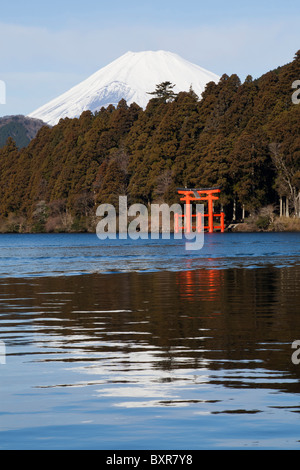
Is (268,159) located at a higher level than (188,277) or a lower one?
higher

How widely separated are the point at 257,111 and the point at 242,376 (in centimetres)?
8735

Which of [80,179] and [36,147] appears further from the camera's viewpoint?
[36,147]

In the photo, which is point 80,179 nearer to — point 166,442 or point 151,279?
point 151,279

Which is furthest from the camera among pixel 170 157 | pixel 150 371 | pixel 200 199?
pixel 170 157

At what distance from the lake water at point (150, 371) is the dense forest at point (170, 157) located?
6666 cm

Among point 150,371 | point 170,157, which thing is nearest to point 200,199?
point 170,157

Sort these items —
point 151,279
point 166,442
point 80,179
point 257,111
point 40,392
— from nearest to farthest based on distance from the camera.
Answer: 1. point 166,442
2. point 40,392
3. point 151,279
4. point 257,111
5. point 80,179

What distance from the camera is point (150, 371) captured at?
8430 millimetres

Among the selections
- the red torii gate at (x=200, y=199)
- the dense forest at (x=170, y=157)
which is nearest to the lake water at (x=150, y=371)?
the red torii gate at (x=200, y=199)

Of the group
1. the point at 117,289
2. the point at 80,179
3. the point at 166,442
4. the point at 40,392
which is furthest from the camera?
the point at 80,179

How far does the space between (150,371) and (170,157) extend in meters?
89.8

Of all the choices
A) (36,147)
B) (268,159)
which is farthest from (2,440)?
(36,147)

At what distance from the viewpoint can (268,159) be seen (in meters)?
86.5

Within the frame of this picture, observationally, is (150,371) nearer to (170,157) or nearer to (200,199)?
(200,199)
